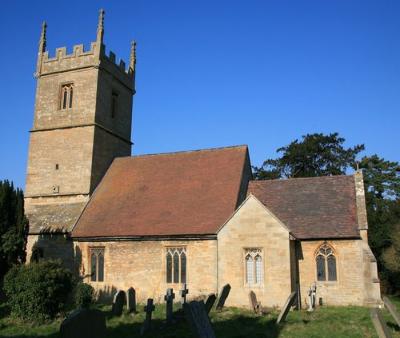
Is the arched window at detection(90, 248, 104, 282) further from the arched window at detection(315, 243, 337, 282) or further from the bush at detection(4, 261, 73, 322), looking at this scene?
the arched window at detection(315, 243, 337, 282)

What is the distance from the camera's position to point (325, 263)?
2008cm

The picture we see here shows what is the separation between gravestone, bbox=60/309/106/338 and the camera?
6.18 metres

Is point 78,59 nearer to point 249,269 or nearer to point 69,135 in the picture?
point 69,135

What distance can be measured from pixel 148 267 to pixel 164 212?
291cm

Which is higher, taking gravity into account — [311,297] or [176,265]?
[176,265]

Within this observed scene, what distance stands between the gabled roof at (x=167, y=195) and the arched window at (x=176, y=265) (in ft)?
3.29

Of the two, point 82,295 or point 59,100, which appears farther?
point 59,100

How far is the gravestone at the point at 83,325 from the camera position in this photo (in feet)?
20.3

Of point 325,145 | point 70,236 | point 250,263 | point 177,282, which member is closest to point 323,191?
point 250,263

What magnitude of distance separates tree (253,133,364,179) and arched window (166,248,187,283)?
82.2ft

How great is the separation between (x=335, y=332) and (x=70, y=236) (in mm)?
14821

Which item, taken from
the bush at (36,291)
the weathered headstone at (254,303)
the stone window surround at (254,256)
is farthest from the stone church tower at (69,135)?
the weathered headstone at (254,303)

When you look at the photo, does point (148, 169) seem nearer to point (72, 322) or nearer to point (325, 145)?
point (72, 322)

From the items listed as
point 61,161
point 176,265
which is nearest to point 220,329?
point 176,265
